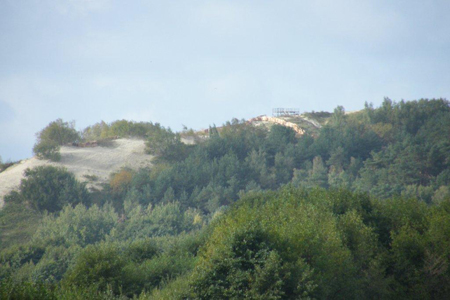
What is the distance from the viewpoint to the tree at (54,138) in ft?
214

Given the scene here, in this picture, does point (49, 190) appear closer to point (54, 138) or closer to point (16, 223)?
point (16, 223)

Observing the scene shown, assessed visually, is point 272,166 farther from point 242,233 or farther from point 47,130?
point 242,233

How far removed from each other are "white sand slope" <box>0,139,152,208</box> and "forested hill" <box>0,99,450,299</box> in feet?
6.53

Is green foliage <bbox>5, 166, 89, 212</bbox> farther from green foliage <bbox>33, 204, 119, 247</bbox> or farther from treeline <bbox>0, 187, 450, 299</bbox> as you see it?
treeline <bbox>0, 187, 450, 299</bbox>

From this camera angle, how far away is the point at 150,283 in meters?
26.2

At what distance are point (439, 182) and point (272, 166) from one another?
78.5 feet

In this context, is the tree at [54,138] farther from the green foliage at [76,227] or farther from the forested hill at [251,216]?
the green foliage at [76,227]

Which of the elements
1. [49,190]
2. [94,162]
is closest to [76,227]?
[49,190]

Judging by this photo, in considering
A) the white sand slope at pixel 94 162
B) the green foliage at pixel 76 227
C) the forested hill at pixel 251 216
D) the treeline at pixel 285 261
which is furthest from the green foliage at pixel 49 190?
the treeline at pixel 285 261

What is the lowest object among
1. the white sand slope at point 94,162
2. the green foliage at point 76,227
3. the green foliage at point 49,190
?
the green foliage at point 76,227

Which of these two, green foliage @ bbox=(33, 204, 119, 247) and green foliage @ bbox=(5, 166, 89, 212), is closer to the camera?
green foliage @ bbox=(33, 204, 119, 247)

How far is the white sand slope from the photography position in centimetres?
6128

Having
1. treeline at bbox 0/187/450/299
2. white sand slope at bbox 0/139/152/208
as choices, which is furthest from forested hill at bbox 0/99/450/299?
white sand slope at bbox 0/139/152/208

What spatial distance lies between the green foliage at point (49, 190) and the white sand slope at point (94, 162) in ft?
7.84
